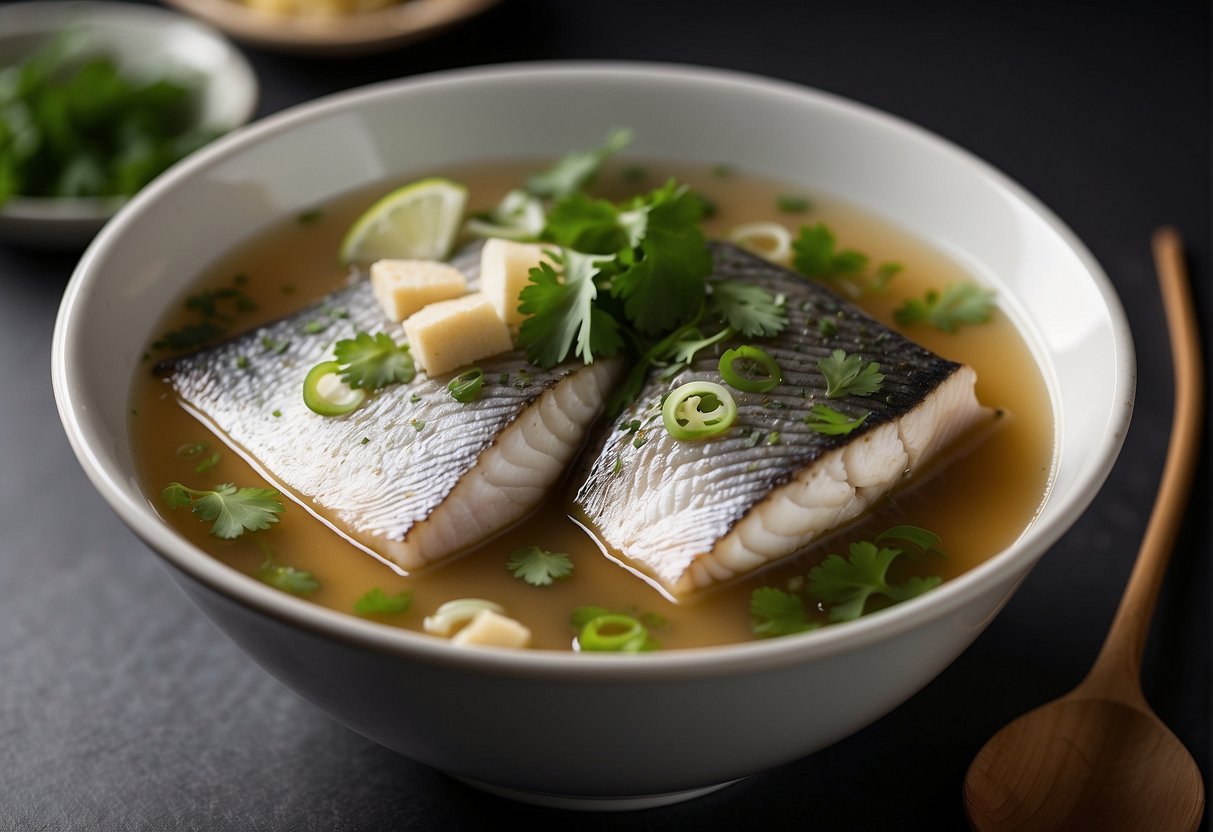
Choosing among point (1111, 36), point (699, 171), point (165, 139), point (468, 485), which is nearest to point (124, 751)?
point (468, 485)

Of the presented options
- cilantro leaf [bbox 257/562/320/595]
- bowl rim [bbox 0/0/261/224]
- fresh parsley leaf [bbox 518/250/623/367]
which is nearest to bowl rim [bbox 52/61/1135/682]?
cilantro leaf [bbox 257/562/320/595]

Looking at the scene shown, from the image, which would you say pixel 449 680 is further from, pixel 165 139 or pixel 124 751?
pixel 165 139

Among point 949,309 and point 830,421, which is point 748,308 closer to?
point 830,421

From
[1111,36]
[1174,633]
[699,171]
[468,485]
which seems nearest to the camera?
Answer: [468,485]

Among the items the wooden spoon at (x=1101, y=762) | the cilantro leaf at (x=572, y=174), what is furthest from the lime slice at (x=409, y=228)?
the wooden spoon at (x=1101, y=762)

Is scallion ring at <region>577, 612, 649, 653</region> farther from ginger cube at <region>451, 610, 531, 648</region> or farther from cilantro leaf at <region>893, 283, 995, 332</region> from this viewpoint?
cilantro leaf at <region>893, 283, 995, 332</region>

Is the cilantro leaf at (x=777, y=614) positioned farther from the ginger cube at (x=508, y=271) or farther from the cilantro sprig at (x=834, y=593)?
the ginger cube at (x=508, y=271)
